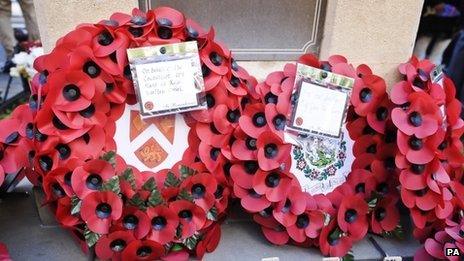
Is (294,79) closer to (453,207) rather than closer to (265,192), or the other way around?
(265,192)

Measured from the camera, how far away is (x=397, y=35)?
1.87 meters

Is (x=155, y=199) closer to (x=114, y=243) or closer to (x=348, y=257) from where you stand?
(x=114, y=243)

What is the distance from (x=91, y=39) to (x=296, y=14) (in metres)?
0.90

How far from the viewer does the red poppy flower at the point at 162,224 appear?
1.49m

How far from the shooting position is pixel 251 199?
5.27 feet

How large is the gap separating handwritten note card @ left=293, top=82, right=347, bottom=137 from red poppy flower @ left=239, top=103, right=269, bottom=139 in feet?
0.46

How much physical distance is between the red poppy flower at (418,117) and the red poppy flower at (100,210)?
1.09 meters

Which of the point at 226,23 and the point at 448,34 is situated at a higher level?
the point at 226,23

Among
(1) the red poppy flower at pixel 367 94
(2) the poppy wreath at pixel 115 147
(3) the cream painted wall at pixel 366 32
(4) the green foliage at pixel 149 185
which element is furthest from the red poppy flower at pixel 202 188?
(1) the red poppy flower at pixel 367 94

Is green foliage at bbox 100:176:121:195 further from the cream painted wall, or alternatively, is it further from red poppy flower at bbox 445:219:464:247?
red poppy flower at bbox 445:219:464:247

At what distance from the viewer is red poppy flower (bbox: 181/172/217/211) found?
5.12ft

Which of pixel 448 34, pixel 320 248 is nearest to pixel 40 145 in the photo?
pixel 320 248

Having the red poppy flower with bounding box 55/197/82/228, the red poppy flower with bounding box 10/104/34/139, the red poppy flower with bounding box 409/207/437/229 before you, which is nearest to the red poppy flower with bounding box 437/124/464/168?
the red poppy flower with bounding box 409/207/437/229

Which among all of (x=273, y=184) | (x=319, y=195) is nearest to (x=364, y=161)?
(x=319, y=195)
